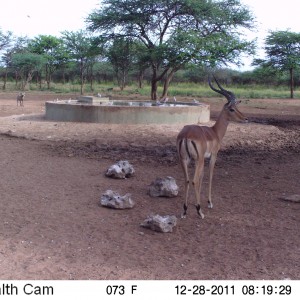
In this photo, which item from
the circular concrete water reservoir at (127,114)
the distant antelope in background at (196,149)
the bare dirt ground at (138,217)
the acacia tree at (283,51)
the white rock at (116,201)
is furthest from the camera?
the acacia tree at (283,51)

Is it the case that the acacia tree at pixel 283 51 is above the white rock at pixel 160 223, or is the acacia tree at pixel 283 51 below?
above

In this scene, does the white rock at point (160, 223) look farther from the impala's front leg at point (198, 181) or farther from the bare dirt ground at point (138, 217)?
the impala's front leg at point (198, 181)

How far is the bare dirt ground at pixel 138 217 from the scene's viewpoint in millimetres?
4504

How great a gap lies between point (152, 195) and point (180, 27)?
20275 mm

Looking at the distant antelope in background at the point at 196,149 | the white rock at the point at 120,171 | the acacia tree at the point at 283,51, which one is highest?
the acacia tree at the point at 283,51

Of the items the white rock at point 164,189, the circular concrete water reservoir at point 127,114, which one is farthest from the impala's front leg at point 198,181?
the circular concrete water reservoir at point 127,114

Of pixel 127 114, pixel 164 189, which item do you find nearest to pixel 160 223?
pixel 164 189

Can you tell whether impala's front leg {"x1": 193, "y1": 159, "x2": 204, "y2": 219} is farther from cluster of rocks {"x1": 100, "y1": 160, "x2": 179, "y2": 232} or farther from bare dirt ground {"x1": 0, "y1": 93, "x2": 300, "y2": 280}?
cluster of rocks {"x1": 100, "y1": 160, "x2": 179, "y2": 232}

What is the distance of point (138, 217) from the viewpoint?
6.11 meters

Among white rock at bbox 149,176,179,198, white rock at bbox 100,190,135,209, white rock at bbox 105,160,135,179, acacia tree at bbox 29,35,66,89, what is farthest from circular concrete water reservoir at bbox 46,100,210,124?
acacia tree at bbox 29,35,66,89

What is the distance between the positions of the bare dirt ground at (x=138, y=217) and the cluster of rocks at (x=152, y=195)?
8cm

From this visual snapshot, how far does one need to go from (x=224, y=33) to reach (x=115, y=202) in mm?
21422

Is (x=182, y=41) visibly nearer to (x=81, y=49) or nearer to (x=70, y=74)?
(x=81, y=49)

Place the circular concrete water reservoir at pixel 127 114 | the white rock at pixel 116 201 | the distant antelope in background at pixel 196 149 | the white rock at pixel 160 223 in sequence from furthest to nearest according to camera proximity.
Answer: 1. the circular concrete water reservoir at pixel 127 114
2. the white rock at pixel 116 201
3. the distant antelope in background at pixel 196 149
4. the white rock at pixel 160 223
